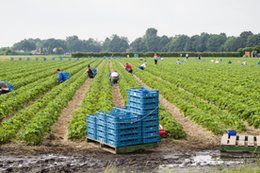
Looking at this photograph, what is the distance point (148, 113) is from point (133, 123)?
56 centimetres

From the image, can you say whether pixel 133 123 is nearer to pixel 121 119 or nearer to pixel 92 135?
pixel 121 119

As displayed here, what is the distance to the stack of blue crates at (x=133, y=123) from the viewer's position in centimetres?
1269

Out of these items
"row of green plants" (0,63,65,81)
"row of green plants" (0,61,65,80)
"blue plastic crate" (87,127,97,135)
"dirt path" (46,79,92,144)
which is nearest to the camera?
"blue plastic crate" (87,127,97,135)

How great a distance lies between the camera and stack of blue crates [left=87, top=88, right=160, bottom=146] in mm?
12688

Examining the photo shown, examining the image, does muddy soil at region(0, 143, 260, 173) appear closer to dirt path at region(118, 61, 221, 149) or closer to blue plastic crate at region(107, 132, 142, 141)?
blue plastic crate at region(107, 132, 142, 141)

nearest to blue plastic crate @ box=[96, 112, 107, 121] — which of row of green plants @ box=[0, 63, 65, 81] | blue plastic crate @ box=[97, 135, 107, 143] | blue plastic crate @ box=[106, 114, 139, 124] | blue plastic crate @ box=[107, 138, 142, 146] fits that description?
blue plastic crate @ box=[106, 114, 139, 124]

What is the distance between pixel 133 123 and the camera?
42.2 feet

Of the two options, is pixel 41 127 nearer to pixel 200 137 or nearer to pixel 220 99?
pixel 200 137

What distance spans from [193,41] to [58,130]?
589ft

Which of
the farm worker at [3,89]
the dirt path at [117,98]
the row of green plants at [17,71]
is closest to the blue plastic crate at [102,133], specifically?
Result: the dirt path at [117,98]

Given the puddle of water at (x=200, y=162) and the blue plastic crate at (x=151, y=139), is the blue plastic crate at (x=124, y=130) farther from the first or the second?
the puddle of water at (x=200, y=162)

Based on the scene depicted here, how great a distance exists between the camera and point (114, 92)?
1113 inches

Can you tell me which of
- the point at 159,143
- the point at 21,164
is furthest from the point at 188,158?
the point at 21,164

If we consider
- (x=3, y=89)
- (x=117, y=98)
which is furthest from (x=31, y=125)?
(x=3, y=89)
